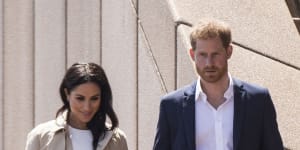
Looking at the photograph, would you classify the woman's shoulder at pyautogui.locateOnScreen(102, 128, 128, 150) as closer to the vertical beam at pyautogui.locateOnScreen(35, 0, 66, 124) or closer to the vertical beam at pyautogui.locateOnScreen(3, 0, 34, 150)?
the vertical beam at pyautogui.locateOnScreen(35, 0, 66, 124)

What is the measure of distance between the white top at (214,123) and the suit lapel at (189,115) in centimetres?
2

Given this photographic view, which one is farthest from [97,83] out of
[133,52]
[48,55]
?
[48,55]

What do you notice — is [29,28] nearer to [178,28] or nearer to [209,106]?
[178,28]

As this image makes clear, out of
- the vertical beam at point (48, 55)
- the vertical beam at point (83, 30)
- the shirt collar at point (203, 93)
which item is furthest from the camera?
the vertical beam at point (48, 55)

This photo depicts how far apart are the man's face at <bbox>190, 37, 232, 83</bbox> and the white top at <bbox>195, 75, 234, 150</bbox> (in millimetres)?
137

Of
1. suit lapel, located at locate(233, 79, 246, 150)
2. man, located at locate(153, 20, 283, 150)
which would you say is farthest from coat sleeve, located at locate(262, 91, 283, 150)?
suit lapel, located at locate(233, 79, 246, 150)

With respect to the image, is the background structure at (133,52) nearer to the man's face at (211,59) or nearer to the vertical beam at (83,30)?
the vertical beam at (83,30)

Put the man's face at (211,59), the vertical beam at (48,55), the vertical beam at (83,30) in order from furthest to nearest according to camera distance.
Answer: the vertical beam at (48,55) → the vertical beam at (83,30) → the man's face at (211,59)

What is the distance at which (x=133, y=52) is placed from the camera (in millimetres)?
6949

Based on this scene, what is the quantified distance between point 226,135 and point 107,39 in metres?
2.53

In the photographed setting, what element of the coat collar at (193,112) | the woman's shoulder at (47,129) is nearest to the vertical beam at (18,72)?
the woman's shoulder at (47,129)

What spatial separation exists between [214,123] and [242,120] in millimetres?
147

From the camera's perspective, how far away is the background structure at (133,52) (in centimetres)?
655

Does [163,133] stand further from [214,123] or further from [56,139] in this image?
[56,139]
